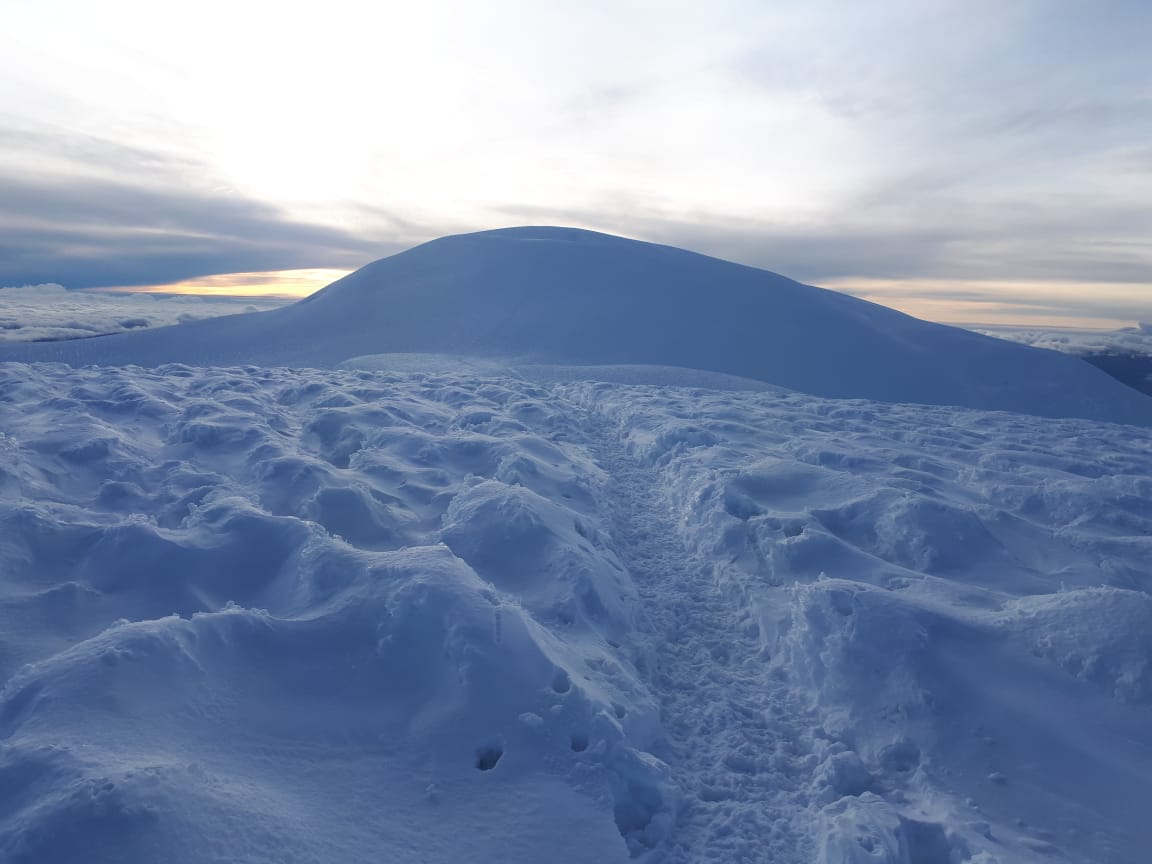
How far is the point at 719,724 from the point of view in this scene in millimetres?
4648

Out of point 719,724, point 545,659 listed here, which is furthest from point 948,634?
point 545,659

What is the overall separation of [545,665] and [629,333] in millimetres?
22119

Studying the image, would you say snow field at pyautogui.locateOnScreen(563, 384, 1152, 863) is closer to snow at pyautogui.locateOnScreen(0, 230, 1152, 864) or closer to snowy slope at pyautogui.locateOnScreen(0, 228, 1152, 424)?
snow at pyautogui.locateOnScreen(0, 230, 1152, 864)

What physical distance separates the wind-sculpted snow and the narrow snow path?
0.08 ft

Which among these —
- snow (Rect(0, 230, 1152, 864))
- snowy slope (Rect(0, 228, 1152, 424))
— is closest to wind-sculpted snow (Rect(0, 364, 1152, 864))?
snow (Rect(0, 230, 1152, 864))

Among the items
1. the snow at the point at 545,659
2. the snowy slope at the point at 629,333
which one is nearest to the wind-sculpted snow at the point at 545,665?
the snow at the point at 545,659

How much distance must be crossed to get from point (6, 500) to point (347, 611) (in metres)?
3.88

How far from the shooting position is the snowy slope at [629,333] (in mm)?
22516

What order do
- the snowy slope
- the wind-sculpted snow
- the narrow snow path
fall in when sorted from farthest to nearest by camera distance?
the snowy slope, the narrow snow path, the wind-sculpted snow

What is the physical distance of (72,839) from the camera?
2.82m

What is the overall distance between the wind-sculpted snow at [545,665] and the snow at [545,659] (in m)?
0.02

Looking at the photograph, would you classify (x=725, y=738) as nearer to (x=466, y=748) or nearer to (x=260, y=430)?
(x=466, y=748)

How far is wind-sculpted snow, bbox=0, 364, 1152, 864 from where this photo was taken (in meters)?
3.48

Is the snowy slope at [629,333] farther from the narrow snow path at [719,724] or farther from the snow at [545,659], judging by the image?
the narrow snow path at [719,724]
